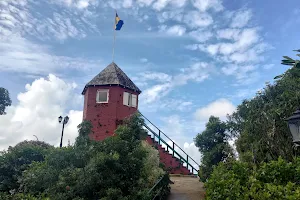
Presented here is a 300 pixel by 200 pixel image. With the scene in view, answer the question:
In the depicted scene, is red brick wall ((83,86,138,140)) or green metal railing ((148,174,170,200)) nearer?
green metal railing ((148,174,170,200))

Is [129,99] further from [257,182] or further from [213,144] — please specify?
[257,182]

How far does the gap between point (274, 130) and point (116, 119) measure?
1137 centimetres

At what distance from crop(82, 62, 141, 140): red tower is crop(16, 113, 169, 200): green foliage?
27.0ft

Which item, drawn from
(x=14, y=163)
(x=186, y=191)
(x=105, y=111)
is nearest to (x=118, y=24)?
(x=105, y=111)

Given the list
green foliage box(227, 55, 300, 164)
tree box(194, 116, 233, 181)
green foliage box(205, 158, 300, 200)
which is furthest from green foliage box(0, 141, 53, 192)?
green foliage box(205, 158, 300, 200)

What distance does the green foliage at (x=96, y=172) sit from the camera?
959cm

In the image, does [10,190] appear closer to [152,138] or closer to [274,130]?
[152,138]

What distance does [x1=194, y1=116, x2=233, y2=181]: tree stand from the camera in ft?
46.9

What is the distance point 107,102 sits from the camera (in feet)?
67.4

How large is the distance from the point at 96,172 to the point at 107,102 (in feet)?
36.7

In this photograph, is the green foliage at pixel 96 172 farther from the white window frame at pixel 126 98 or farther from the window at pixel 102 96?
the white window frame at pixel 126 98

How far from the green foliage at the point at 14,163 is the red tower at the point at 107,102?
167 inches

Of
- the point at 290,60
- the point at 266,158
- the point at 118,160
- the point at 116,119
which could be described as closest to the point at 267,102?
the point at 290,60

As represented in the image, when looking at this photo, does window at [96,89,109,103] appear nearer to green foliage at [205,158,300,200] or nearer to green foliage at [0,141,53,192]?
green foliage at [0,141,53,192]
